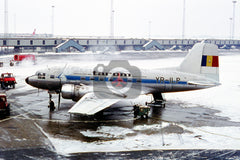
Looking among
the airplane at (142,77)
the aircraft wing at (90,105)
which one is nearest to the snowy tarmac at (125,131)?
the aircraft wing at (90,105)

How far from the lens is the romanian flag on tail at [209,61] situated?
34.9 metres

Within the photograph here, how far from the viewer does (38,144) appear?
2172cm

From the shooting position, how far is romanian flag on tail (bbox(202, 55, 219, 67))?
→ 34.9m

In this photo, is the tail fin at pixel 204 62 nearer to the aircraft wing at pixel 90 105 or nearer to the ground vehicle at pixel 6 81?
the aircraft wing at pixel 90 105

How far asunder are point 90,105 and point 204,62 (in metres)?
16.4

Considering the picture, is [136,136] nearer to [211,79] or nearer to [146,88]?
[146,88]

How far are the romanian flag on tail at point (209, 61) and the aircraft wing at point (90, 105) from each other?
529 inches

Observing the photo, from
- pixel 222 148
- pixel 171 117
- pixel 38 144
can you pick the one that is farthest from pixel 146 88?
pixel 38 144

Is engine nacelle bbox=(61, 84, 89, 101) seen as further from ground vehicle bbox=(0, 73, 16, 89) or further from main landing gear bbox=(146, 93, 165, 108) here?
ground vehicle bbox=(0, 73, 16, 89)

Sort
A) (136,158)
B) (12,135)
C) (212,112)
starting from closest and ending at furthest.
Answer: (136,158), (12,135), (212,112)

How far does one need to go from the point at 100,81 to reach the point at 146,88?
561 centimetres

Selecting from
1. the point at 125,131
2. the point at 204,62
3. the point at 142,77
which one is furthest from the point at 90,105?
the point at 204,62

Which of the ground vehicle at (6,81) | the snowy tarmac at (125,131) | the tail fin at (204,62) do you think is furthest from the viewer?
the ground vehicle at (6,81)

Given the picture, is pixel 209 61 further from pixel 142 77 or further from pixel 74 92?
pixel 74 92
